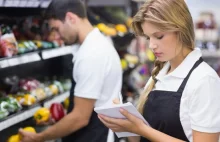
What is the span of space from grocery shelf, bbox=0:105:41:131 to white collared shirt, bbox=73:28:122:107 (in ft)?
1.33

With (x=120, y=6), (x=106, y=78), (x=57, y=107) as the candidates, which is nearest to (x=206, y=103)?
(x=106, y=78)

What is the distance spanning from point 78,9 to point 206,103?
4.45 ft

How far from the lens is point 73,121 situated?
2.79 m

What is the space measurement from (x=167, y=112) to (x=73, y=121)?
982 millimetres

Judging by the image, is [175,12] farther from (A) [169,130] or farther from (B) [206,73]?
(A) [169,130]

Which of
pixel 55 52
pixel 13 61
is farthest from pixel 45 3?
pixel 13 61

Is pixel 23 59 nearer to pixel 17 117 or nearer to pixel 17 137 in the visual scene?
pixel 17 117

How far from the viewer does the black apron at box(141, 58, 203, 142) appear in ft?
6.38

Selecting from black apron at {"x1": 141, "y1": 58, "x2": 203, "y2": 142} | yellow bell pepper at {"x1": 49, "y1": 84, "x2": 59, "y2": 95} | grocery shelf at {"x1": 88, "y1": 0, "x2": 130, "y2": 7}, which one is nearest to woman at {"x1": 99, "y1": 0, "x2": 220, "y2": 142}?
black apron at {"x1": 141, "y1": 58, "x2": 203, "y2": 142}

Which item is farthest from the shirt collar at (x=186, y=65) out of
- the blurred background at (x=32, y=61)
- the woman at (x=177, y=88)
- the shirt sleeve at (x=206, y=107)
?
the blurred background at (x=32, y=61)

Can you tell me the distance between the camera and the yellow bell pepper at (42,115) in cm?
301

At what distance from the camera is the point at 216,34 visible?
684cm

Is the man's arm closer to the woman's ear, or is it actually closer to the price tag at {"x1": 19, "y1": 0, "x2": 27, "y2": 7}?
the woman's ear

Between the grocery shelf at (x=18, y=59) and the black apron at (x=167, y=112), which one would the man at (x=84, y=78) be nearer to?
the grocery shelf at (x=18, y=59)
